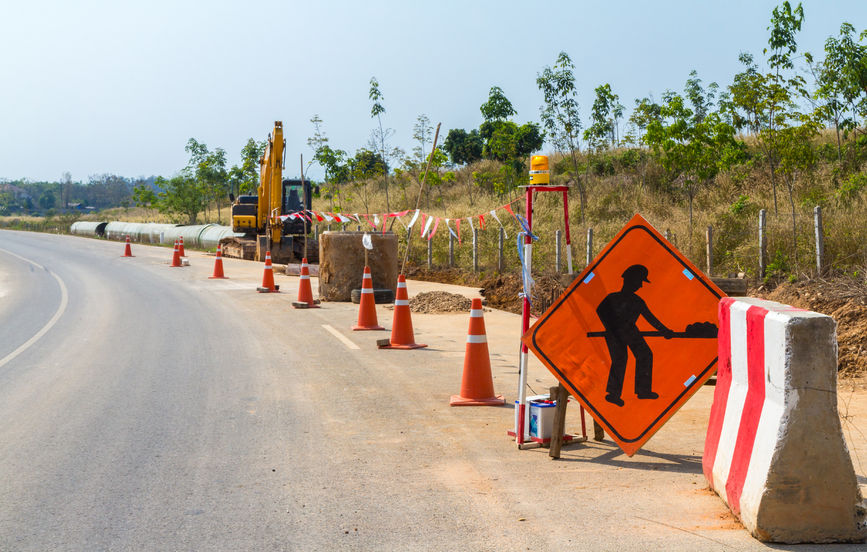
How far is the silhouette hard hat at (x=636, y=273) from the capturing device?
585 cm

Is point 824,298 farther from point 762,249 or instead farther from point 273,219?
point 273,219

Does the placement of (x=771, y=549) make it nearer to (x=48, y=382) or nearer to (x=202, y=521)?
(x=202, y=521)

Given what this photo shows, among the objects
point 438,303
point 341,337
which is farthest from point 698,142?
point 341,337

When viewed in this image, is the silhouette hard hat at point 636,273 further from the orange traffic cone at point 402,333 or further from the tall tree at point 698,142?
the tall tree at point 698,142

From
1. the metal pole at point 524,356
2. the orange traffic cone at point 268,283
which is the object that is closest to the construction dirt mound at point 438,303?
the orange traffic cone at point 268,283

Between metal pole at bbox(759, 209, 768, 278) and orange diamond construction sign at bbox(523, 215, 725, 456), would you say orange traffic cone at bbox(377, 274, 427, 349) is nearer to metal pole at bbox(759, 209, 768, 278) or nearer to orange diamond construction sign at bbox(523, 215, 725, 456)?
orange diamond construction sign at bbox(523, 215, 725, 456)

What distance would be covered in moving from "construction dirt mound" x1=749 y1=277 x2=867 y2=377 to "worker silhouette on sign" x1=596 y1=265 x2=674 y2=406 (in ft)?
15.5

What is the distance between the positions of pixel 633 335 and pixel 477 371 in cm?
237

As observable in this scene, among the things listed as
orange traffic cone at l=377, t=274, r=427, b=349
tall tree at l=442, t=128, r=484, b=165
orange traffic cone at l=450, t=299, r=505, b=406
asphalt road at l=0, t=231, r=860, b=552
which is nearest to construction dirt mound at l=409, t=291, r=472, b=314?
asphalt road at l=0, t=231, r=860, b=552

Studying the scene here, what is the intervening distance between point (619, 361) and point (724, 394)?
0.98 meters

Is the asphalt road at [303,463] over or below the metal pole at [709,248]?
below

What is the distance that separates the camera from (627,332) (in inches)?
230

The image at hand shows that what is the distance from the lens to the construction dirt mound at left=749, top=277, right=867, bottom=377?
31.6 ft

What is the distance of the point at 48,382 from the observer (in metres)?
9.25
